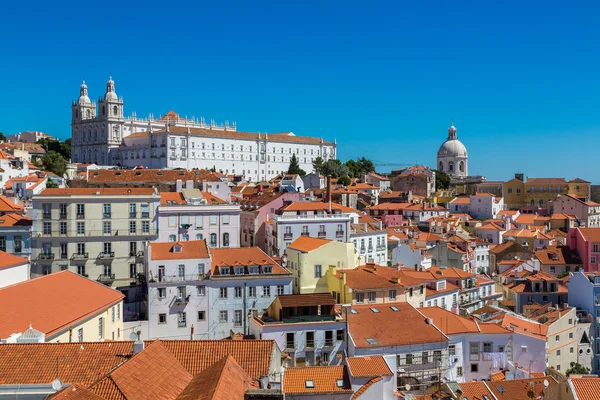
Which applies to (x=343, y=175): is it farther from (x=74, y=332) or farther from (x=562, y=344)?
(x=74, y=332)

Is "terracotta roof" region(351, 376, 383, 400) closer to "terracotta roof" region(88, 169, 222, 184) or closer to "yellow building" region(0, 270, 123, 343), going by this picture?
"yellow building" region(0, 270, 123, 343)

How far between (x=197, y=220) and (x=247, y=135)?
10501cm

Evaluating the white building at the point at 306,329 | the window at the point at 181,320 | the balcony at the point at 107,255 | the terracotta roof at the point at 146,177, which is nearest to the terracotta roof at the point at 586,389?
the white building at the point at 306,329

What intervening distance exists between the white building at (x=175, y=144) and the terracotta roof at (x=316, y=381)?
117035mm

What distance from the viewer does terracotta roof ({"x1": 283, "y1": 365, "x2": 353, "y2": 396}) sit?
1647cm

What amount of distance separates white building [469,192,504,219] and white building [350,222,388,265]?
44.2 m

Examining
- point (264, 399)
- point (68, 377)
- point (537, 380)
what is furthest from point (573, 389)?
point (68, 377)

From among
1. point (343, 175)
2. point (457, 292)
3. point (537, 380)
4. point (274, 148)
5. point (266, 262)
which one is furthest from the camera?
point (274, 148)

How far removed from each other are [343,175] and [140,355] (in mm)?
101876

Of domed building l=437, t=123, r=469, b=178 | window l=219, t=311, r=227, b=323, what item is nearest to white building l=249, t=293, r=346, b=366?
window l=219, t=311, r=227, b=323

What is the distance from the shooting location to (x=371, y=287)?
36125mm

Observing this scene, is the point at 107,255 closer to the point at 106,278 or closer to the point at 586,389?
the point at 106,278

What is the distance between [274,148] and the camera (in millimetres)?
151125

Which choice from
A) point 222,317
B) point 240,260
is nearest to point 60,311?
point 222,317
